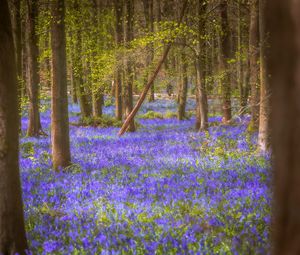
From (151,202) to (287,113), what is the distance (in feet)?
19.4

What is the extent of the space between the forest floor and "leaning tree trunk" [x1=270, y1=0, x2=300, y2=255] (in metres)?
3.46

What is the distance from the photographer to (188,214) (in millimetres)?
6102

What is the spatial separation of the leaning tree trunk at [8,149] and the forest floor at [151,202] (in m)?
0.51

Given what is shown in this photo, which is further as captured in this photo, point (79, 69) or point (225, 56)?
point (79, 69)

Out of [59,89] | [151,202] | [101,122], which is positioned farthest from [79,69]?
[151,202]

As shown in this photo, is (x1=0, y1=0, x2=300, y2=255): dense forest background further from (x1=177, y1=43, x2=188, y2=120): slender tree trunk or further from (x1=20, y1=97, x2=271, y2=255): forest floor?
(x1=177, y1=43, x2=188, y2=120): slender tree trunk

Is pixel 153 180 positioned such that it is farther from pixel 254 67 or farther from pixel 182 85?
pixel 182 85

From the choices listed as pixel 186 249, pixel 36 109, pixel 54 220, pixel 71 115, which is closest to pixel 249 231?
pixel 186 249

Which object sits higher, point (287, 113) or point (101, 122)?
point (287, 113)

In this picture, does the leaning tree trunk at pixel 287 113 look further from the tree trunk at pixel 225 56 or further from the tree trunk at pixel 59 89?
the tree trunk at pixel 225 56

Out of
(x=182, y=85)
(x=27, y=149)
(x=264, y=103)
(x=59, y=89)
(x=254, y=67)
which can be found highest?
(x=254, y=67)

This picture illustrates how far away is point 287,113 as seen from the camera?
119cm

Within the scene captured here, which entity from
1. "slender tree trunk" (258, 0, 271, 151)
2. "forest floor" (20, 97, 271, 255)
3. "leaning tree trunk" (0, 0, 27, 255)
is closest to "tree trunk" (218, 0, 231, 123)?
"forest floor" (20, 97, 271, 255)

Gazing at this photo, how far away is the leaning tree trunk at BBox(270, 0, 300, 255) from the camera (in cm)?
117
